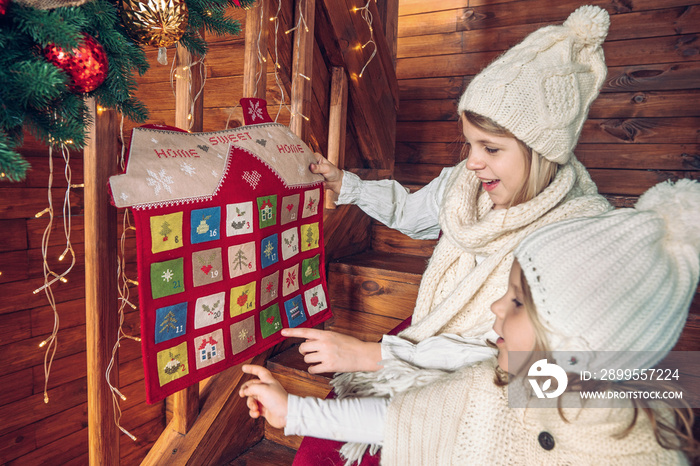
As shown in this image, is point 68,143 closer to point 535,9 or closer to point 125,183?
point 125,183

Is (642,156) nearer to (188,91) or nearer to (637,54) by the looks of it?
(637,54)

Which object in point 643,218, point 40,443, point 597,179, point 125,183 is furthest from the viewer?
point 597,179

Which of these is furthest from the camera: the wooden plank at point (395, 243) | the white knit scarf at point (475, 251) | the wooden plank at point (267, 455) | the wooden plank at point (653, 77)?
the wooden plank at point (653, 77)

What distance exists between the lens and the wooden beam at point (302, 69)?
4.60 ft

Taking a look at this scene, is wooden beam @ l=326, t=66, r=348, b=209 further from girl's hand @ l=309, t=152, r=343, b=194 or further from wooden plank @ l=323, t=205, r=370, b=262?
girl's hand @ l=309, t=152, r=343, b=194

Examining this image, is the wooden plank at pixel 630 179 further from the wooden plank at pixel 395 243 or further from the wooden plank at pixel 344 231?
the wooden plank at pixel 344 231

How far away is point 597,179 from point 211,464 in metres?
2.10

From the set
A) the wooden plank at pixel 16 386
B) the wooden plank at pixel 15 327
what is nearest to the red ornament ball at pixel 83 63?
the wooden plank at pixel 15 327

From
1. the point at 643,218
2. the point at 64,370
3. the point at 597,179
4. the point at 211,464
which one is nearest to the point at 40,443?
the point at 64,370

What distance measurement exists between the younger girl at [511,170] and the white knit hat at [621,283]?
309mm

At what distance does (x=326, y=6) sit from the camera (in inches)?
58.6

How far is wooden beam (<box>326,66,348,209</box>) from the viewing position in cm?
164

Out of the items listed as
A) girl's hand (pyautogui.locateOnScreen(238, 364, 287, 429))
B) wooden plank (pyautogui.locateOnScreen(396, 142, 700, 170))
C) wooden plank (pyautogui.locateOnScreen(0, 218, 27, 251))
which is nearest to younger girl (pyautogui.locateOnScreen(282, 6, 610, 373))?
girl's hand (pyautogui.locateOnScreen(238, 364, 287, 429))

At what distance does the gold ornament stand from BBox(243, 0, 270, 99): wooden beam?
0.41 m
